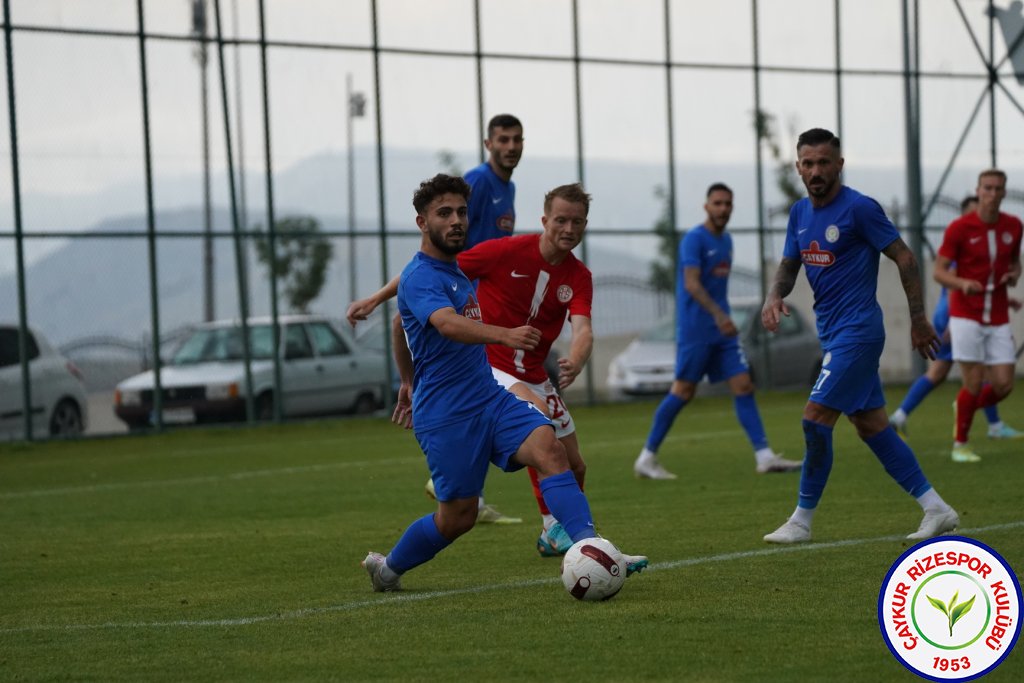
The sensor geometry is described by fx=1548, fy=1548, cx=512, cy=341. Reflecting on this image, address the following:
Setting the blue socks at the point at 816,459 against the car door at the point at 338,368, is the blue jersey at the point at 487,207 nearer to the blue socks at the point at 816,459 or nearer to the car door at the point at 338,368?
the blue socks at the point at 816,459

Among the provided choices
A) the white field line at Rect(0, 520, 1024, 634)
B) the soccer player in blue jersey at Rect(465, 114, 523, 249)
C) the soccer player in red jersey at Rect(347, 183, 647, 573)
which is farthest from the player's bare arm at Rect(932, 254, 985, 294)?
the soccer player in red jersey at Rect(347, 183, 647, 573)

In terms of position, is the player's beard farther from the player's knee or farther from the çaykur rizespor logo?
the çaykur rizespor logo

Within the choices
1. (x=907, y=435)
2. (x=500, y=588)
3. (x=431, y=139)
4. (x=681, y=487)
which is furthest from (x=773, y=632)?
(x=431, y=139)

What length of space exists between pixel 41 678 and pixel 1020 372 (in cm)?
2399

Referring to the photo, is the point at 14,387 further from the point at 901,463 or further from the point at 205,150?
the point at 901,463

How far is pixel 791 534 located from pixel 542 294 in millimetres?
1835

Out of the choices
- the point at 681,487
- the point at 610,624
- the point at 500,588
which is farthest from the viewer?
the point at 681,487

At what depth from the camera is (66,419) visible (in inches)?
755

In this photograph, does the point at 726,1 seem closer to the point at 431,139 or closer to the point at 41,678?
the point at 431,139

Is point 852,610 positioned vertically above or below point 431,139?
below

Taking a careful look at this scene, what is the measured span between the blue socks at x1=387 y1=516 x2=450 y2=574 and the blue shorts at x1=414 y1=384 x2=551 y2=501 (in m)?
0.20

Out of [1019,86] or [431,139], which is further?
[1019,86]

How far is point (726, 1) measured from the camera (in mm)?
24500

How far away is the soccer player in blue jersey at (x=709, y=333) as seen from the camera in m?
12.4
